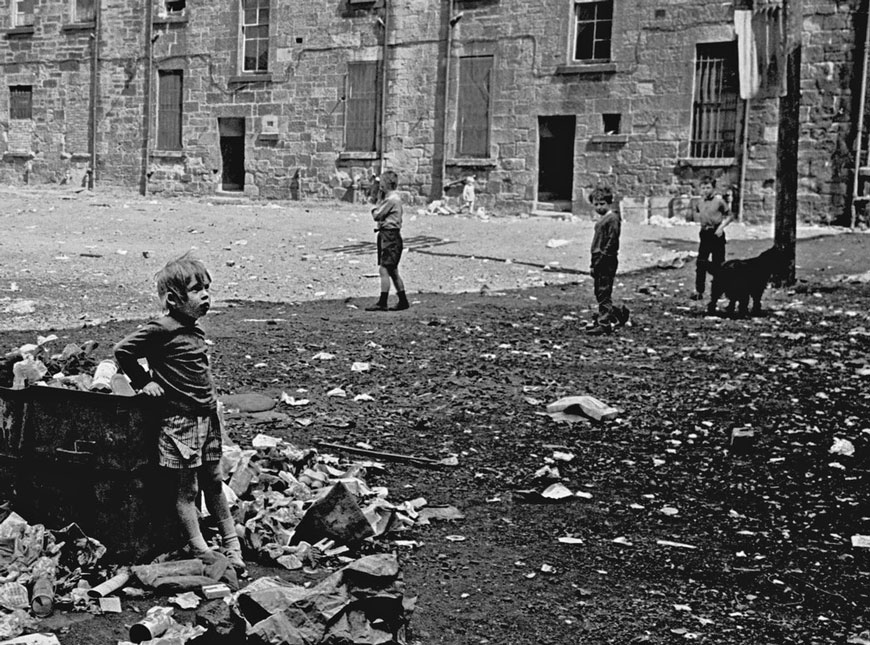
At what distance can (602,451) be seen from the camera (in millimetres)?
6211

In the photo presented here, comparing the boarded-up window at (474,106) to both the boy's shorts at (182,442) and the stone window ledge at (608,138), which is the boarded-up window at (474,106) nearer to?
the stone window ledge at (608,138)

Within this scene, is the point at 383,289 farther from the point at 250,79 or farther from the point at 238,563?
the point at 250,79

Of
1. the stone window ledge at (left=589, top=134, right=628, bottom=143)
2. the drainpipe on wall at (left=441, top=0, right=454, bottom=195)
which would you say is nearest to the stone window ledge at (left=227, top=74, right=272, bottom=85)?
the drainpipe on wall at (left=441, top=0, right=454, bottom=195)

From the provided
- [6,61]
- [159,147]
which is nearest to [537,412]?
[159,147]

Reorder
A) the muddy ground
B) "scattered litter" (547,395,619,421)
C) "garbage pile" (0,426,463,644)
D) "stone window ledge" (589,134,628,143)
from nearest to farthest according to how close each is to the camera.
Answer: "garbage pile" (0,426,463,644) < the muddy ground < "scattered litter" (547,395,619,421) < "stone window ledge" (589,134,628,143)

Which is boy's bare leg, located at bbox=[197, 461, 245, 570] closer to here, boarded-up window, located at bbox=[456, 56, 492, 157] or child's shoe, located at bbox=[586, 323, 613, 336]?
child's shoe, located at bbox=[586, 323, 613, 336]

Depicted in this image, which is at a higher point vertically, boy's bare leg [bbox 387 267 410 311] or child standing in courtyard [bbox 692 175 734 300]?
child standing in courtyard [bbox 692 175 734 300]

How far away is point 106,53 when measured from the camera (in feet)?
94.9

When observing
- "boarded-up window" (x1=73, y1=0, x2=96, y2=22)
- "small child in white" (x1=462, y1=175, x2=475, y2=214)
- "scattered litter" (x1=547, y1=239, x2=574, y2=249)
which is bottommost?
"scattered litter" (x1=547, y1=239, x2=574, y2=249)

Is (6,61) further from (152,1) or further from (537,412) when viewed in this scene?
(537,412)

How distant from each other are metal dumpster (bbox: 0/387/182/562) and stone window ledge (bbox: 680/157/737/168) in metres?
18.1

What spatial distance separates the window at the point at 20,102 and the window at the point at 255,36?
7.55m

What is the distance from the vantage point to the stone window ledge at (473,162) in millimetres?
23188

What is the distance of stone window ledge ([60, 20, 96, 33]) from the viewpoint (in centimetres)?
2912
